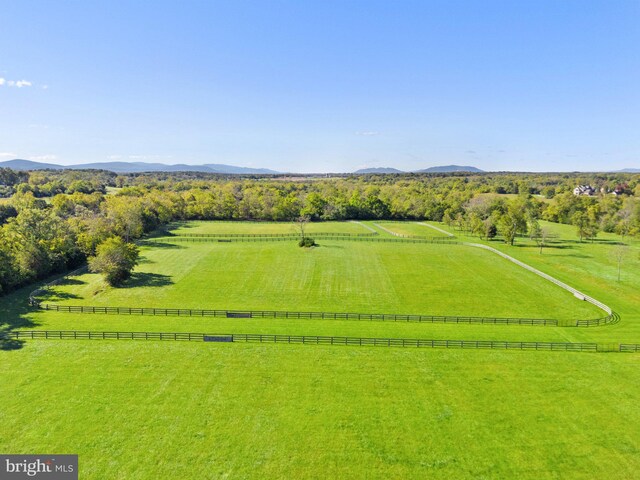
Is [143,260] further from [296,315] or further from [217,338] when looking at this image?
[217,338]

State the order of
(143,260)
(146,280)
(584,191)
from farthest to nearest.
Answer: (584,191), (143,260), (146,280)

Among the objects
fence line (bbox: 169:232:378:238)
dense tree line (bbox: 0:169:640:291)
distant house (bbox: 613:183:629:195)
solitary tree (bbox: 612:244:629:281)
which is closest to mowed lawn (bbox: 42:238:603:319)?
dense tree line (bbox: 0:169:640:291)

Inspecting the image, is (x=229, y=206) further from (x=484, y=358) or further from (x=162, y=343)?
(x=484, y=358)

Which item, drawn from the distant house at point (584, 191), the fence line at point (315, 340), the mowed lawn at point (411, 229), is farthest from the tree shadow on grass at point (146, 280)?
the distant house at point (584, 191)

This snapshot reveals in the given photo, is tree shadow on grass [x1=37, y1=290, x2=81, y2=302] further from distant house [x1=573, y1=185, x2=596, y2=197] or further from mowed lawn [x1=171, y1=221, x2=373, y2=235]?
distant house [x1=573, y1=185, x2=596, y2=197]

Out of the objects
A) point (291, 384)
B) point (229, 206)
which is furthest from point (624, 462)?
point (229, 206)

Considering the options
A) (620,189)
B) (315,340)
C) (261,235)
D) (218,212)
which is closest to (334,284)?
(315,340)
